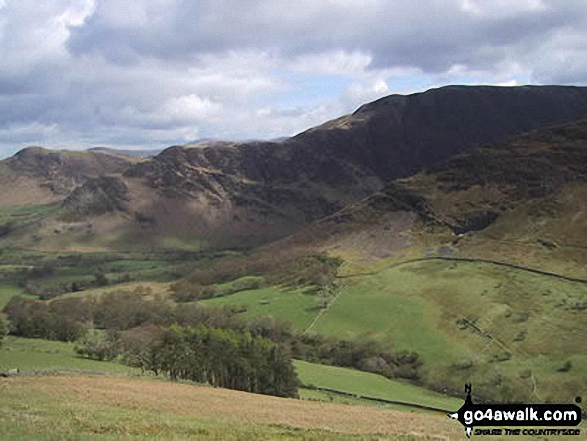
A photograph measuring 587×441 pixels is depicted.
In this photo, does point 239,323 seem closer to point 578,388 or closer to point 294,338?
Result: point 294,338

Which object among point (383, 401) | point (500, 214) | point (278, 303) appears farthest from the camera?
point (500, 214)

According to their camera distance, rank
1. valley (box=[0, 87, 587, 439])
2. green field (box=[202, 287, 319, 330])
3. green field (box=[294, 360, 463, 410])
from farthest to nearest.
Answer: green field (box=[202, 287, 319, 330]) → green field (box=[294, 360, 463, 410]) → valley (box=[0, 87, 587, 439])

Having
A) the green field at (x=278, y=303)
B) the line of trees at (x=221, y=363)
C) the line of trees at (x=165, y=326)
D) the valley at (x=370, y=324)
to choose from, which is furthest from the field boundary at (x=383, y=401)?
the green field at (x=278, y=303)

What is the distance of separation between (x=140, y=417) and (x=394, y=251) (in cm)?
13767

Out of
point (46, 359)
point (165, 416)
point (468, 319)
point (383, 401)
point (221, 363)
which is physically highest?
point (165, 416)

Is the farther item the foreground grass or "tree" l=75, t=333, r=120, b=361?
"tree" l=75, t=333, r=120, b=361

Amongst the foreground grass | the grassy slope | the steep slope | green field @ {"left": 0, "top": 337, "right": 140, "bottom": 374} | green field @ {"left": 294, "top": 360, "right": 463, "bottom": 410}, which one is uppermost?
the steep slope

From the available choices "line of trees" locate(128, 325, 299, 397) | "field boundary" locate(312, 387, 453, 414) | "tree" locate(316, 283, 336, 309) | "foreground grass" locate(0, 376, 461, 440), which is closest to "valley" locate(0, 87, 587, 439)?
"foreground grass" locate(0, 376, 461, 440)

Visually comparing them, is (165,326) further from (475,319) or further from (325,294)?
(475,319)

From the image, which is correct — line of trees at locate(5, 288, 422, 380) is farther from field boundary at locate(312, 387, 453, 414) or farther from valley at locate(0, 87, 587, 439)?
field boundary at locate(312, 387, 453, 414)

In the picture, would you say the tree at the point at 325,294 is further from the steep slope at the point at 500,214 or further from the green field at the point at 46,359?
the green field at the point at 46,359

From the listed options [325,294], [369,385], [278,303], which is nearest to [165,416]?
[369,385]

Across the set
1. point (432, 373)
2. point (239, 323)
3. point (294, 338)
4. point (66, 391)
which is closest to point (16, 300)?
point (239, 323)

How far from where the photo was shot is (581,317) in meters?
106
